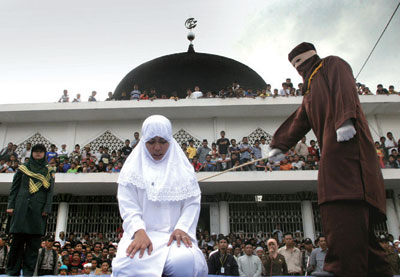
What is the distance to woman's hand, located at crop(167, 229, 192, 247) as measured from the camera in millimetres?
2154

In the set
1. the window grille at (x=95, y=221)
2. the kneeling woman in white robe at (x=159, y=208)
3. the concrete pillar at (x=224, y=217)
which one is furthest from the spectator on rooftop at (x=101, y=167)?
the kneeling woman in white robe at (x=159, y=208)

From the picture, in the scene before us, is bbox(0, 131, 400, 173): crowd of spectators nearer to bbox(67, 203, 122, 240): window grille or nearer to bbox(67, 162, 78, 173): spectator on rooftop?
bbox(67, 162, 78, 173): spectator on rooftop

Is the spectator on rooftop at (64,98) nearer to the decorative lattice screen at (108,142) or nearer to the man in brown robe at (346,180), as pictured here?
the decorative lattice screen at (108,142)

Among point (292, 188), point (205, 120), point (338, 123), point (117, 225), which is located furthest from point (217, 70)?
point (338, 123)

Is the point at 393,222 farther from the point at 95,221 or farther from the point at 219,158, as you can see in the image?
the point at 95,221

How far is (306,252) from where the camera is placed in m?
8.05

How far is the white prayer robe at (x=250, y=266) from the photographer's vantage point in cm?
721

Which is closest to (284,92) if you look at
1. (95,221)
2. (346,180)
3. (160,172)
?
(95,221)

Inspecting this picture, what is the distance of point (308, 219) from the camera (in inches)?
452

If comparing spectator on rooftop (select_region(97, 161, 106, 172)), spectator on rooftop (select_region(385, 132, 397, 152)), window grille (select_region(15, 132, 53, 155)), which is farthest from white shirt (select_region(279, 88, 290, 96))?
window grille (select_region(15, 132, 53, 155))

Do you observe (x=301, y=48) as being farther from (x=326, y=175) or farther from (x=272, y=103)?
(x=272, y=103)

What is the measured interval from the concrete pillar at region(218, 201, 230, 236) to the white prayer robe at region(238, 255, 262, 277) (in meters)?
3.90

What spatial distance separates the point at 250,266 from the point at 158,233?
559 cm

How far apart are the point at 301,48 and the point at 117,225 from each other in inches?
404
